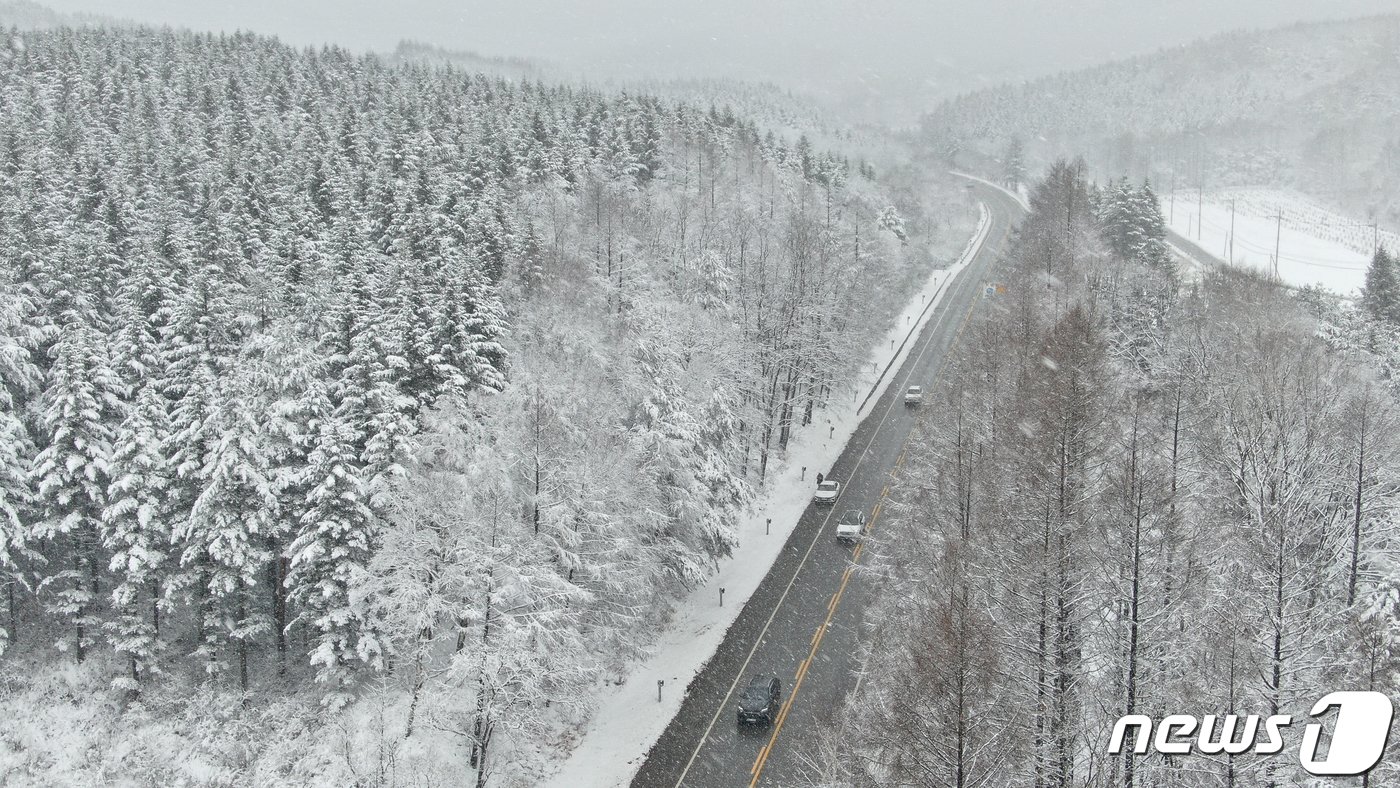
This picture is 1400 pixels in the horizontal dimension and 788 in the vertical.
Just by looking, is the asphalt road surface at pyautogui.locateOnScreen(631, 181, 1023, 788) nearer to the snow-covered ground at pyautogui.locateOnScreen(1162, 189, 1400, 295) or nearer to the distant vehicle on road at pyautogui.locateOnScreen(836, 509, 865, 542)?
the distant vehicle on road at pyautogui.locateOnScreen(836, 509, 865, 542)

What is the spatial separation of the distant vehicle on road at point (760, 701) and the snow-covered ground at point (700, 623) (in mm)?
2339

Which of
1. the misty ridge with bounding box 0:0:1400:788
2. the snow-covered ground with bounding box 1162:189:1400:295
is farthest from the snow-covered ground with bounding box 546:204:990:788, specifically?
the snow-covered ground with bounding box 1162:189:1400:295

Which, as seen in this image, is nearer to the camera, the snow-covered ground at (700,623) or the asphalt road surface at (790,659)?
the asphalt road surface at (790,659)

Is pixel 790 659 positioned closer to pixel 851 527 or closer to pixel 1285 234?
pixel 851 527

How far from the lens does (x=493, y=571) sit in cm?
2222

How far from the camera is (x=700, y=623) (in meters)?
30.3

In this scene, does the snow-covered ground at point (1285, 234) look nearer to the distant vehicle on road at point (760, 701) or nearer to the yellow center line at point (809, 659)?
the yellow center line at point (809, 659)

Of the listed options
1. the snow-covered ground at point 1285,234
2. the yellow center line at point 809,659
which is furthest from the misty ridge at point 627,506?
the snow-covered ground at point 1285,234

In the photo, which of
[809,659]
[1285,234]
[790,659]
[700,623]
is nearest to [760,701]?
[790,659]

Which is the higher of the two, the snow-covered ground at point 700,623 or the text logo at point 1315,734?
the text logo at point 1315,734

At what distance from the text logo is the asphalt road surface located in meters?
6.85

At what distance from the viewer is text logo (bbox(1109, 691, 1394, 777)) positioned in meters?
12.4

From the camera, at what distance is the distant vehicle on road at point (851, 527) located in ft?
115

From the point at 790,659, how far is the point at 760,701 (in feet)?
11.6
